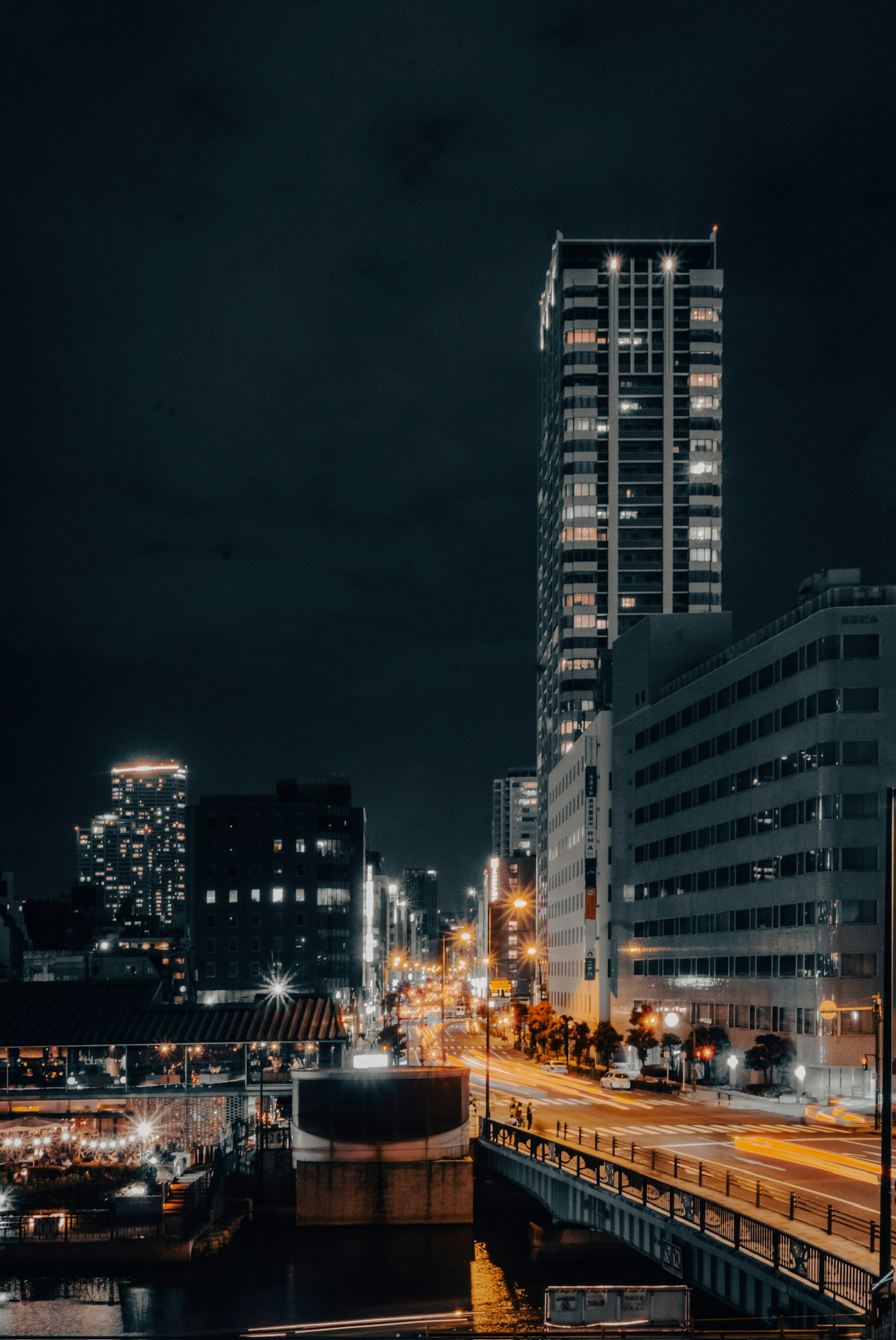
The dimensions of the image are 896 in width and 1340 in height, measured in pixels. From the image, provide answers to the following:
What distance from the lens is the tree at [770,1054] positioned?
84812 mm

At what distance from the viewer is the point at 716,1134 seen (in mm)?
61875

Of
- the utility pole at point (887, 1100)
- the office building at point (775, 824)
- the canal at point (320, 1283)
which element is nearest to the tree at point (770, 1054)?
the office building at point (775, 824)

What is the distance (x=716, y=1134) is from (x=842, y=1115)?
11.3m

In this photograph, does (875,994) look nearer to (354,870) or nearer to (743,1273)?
(743,1273)

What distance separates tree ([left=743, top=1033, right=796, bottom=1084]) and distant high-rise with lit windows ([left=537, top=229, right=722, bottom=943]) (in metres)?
95.5

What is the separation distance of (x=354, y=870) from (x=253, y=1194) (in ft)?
351

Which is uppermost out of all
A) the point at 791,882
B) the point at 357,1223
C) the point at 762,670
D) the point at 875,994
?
the point at 762,670

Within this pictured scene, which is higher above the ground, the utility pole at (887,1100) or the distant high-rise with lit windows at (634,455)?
the distant high-rise with lit windows at (634,455)

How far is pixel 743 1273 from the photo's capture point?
3512 centimetres

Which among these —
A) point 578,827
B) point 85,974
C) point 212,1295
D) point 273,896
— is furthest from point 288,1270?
point 273,896

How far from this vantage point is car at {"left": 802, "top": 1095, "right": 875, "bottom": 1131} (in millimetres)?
66562

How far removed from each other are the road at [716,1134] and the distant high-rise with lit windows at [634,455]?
8838 centimetres

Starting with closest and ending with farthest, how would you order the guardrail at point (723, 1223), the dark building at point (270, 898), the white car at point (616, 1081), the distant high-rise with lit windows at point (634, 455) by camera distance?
the guardrail at point (723, 1223) → the white car at point (616, 1081) → the dark building at point (270, 898) → the distant high-rise with lit windows at point (634, 455)

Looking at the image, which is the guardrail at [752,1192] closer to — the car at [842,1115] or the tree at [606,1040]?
the car at [842,1115]
